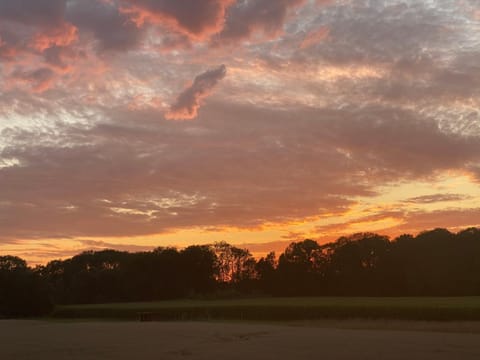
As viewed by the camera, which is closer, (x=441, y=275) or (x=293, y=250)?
(x=441, y=275)

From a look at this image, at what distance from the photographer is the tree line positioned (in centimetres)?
8150

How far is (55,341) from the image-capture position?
25359 mm

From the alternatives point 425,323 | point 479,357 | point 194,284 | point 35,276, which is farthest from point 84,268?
point 479,357

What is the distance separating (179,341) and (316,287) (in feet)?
259

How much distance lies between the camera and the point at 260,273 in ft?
375

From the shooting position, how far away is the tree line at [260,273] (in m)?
81.5

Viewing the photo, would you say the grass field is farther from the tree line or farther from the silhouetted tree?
the tree line

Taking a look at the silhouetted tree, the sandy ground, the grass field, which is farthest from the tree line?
the sandy ground

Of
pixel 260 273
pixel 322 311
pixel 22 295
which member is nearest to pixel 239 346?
pixel 322 311

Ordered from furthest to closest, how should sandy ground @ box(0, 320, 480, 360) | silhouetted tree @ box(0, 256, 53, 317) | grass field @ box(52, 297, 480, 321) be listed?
silhouetted tree @ box(0, 256, 53, 317)
grass field @ box(52, 297, 480, 321)
sandy ground @ box(0, 320, 480, 360)

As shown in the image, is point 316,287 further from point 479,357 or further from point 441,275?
point 479,357

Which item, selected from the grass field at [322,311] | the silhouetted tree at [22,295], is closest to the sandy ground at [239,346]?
the grass field at [322,311]

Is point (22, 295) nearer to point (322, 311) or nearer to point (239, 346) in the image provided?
point (322, 311)

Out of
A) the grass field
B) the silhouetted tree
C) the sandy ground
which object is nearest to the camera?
the sandy ground
